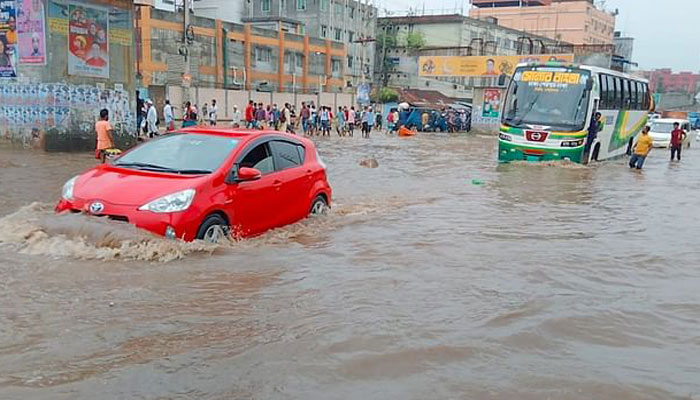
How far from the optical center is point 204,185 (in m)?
6.89

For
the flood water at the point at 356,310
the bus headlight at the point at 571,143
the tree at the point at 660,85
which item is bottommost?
the flood water at the point at 356,310

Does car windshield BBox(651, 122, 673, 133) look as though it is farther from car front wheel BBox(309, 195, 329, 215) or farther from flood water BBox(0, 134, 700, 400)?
car front wheel BBox(309, 195, 329, 215)

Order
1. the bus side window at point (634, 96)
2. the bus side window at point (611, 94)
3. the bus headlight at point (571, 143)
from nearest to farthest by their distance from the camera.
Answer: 1. the bus headlight at point (571, 143)
2. the bus side window at point (611, 94)
3. the bus side window at point (634, 96)

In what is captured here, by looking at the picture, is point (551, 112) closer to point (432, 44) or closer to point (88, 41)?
point (88, 41)

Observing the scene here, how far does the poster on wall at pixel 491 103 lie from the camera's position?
4153 centimetres

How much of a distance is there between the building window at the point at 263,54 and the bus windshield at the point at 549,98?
118 feet

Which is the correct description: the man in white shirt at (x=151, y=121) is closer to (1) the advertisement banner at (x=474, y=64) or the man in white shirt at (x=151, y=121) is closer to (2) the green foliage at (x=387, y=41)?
(1) the advertisement banner at (x=474, y=64)

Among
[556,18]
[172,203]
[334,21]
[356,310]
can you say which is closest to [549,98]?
[172,203]

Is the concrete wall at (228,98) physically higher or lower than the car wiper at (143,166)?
higher

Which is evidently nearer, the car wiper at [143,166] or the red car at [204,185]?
the red car at [204,185]

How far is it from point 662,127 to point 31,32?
28736 millimetres

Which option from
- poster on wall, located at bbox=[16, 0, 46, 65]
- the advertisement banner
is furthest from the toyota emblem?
the advertisement banner

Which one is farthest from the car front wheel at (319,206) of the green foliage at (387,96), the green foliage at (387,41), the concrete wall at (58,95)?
the green foliage at (387,41)

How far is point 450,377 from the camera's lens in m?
4.29
